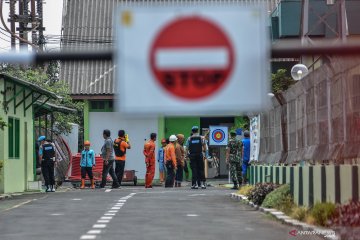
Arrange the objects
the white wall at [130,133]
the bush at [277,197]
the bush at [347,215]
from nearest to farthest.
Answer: the bush at [347,215] < the bush at [277,197] < the white wall at [130,133]

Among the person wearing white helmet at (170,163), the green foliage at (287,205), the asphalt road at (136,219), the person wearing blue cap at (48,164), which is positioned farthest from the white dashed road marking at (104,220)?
the person wearing white helmet at (170,163)

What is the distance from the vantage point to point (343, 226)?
501 inches

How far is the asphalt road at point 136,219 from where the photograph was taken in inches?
595

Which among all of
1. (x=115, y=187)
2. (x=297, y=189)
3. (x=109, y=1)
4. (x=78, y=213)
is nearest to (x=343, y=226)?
(x=297, y=189)

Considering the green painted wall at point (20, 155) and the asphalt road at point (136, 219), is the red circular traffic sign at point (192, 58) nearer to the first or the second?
the asphalt road at point (136, 219)

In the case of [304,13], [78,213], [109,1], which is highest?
[109,1]

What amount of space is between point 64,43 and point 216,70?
4349 cm

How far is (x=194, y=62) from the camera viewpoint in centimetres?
522

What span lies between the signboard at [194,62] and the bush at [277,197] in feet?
46.0

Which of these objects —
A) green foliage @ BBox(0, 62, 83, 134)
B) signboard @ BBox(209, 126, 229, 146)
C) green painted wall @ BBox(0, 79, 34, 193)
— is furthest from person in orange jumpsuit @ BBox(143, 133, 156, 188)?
green foliage @ BBox(0, 62, 83, 134)

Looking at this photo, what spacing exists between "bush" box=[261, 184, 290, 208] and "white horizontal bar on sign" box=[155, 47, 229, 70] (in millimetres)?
14104

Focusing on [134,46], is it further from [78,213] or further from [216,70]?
[78,213]

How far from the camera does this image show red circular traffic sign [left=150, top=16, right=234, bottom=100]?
17.1 ft

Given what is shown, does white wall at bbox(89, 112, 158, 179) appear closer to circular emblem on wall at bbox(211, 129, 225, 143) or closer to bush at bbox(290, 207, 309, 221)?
circular emblem on wall at bbox(211, 129, 225, 143)
